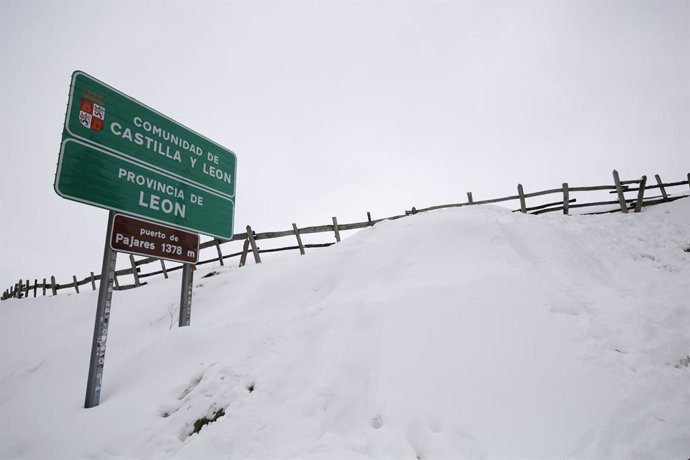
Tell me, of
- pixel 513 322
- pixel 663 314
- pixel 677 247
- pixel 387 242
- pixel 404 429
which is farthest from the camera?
pixel 677 247

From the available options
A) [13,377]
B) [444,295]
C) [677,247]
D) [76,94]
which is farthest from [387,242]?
[13,377]

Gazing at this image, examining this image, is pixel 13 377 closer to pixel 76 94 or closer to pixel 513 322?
pixel 76 94

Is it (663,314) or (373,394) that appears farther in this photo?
(663,314)

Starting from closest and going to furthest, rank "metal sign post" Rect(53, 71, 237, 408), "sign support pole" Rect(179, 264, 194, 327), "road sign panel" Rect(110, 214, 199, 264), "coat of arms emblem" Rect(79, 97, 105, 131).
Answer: "metal sign post" Rect(53, 71, 237, 408)
"coat of arms emblem" Rect(79, 97, 105, 131)
"road sign panel" Rect(110, 214, 199, 264)
"sign support pole" Rect(179, 264, 194, 327)

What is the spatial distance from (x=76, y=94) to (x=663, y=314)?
353 inches

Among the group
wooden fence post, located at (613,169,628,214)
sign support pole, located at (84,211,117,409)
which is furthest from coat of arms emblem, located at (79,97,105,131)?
wooden fence post, located at (613,169,628,214)

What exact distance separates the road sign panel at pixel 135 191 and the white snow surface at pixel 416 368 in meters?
1.94

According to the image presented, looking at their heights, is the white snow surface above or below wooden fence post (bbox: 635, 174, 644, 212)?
below

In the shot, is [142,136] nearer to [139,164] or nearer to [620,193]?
[139,164]

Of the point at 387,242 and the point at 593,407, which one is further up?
the point at 387,242

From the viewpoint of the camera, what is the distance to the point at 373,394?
339cm

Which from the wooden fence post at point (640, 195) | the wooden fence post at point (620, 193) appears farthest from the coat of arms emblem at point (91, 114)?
the wooden fence post at point (640, 195)

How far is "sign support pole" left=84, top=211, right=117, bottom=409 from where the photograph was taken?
4352 millimetres

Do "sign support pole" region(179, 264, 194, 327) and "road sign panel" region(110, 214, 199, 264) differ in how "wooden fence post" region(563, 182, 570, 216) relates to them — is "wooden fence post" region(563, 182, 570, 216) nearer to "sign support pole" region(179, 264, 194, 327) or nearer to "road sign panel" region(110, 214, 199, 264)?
"road sign panel" region(110, 214, 199, 264)
